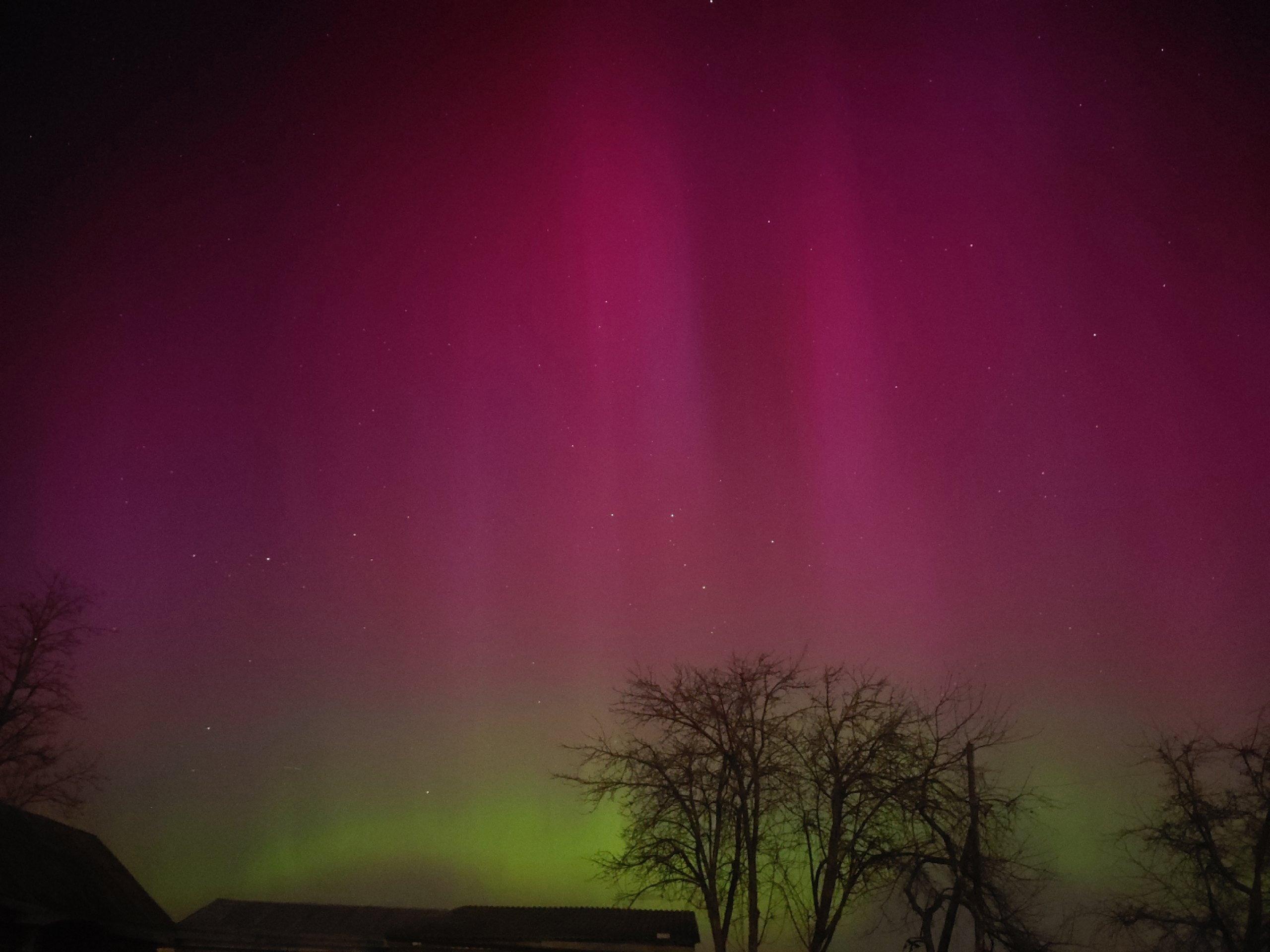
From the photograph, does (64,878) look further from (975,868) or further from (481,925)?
(975,868)

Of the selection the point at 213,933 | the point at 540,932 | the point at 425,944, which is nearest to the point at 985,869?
the point at 540,932

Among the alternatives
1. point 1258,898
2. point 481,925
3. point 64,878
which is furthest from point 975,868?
point 64,878

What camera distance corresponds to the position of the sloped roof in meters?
20.9

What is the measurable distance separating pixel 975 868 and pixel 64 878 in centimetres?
2267

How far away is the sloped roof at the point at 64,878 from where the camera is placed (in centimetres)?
2088

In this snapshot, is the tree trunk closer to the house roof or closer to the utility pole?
the utility pole

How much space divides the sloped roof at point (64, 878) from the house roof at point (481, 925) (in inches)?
143

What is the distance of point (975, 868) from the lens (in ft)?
74.4

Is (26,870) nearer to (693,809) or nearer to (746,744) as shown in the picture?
(693,809)

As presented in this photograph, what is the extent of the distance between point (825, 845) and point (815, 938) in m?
2.19

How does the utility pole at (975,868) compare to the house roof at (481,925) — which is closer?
the utility pole at (975,868)

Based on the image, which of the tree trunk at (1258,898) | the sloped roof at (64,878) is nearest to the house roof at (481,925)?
the sloped roof at (64,878)

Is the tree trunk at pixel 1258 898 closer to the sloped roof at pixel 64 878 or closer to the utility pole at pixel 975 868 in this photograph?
the utility pole at pixel 975 868

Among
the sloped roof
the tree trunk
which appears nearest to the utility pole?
the tree trunk
